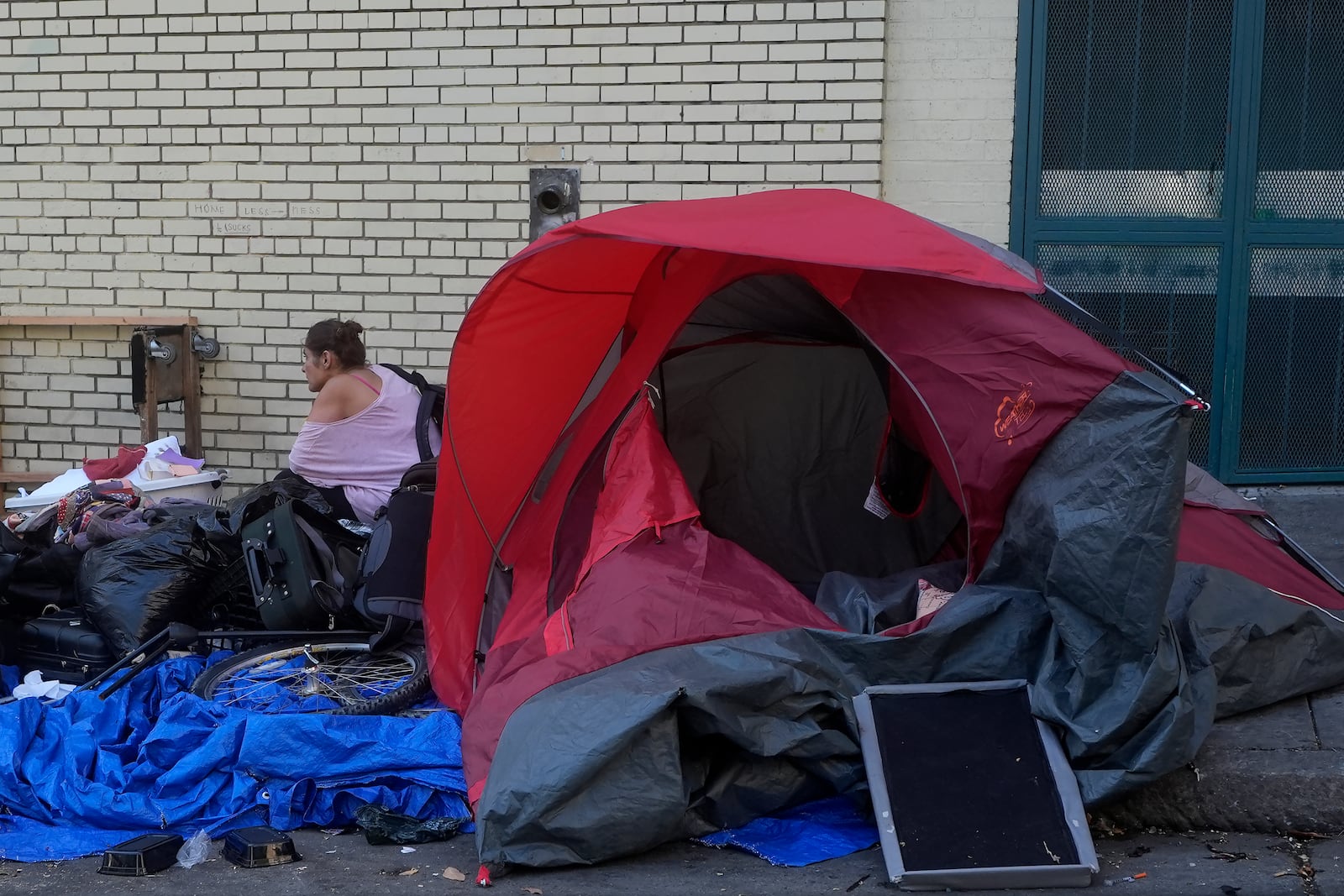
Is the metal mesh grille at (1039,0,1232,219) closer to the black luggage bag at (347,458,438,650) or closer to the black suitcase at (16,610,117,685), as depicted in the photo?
the black luggage bag at (347,458,438,650)

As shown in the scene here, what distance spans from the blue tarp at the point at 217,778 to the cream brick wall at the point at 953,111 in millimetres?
3322

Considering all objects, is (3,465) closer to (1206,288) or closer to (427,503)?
(427,503)

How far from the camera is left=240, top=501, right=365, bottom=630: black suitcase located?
4.73 meters

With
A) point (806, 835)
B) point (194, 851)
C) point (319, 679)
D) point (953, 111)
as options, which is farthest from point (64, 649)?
point (953, 111)

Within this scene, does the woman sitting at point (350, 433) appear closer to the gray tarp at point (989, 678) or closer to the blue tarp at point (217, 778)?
the blue tarp at point (217, 778)

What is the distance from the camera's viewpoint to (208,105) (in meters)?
6.33

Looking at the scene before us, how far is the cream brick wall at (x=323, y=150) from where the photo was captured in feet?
19.5

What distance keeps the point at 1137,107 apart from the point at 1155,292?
833mm

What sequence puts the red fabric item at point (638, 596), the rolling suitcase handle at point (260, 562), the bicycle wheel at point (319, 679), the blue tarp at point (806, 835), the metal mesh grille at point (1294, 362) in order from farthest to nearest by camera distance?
1. the metal mesh grille at point (1294, 362)
2. the rolling suitcase handle at point (260, 562)
3. the bicycle wheel at point (319, 679)
4. the red fabric item at point (638, 596)
5. the blue tarp at point (806, 835)

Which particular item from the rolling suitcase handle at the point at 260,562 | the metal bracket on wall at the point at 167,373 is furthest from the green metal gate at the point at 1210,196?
the metal bracket on wall at the point at 167,373

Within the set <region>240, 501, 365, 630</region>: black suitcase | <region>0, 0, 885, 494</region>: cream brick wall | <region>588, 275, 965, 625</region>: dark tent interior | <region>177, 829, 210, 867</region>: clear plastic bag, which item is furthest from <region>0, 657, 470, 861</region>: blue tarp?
<region>0, 0, 885, 494</region>: cream brick wall

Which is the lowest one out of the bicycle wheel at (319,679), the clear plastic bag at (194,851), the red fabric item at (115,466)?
the clear plastic bag at (194,851)

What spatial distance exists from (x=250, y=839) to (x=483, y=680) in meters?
0.91

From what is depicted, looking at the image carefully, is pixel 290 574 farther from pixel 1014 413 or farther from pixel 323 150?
pixel 1014 413
